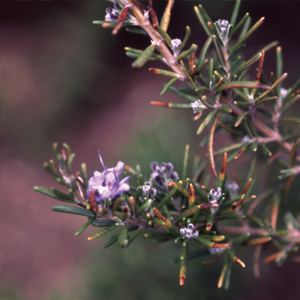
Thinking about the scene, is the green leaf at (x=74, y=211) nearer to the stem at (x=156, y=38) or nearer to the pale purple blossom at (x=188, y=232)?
the pale purple blossom at (x=188, y=232)

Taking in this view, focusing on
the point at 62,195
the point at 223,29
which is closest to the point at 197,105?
the point at 223,29

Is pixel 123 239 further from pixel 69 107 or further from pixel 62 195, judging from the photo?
pixel 69 107

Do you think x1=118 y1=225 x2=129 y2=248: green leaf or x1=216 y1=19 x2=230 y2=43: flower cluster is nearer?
x1=118 y1=225 x2=129 y2=248: green leaf

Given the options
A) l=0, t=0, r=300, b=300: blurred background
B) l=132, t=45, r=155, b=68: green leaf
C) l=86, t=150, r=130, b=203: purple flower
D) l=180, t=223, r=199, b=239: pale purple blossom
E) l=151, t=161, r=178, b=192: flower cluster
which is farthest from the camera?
l=0, t=0, r=300, b=300: blurred background

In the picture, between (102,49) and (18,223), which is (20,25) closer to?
(102,49)

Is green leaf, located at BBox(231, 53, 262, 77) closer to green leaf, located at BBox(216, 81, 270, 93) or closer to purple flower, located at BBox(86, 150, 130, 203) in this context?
green leaf, located at BBox(216, 81, 270, 93)

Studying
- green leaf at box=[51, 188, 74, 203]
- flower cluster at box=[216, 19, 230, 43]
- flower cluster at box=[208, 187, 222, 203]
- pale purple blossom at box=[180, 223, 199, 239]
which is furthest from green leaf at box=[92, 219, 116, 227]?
flower cluster at box=[216, 19, 230, 43]

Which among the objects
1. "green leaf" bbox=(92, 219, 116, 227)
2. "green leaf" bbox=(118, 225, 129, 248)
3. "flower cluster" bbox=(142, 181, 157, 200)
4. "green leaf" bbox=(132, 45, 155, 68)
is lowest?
"green leaf" bbox=(92, 219, 116, 227)

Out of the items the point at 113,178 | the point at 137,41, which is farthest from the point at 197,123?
the point at 113,178

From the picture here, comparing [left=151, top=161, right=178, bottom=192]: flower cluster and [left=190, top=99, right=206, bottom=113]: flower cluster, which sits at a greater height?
[left=190, top=99, right=206, bottom=113]: flower cluster
